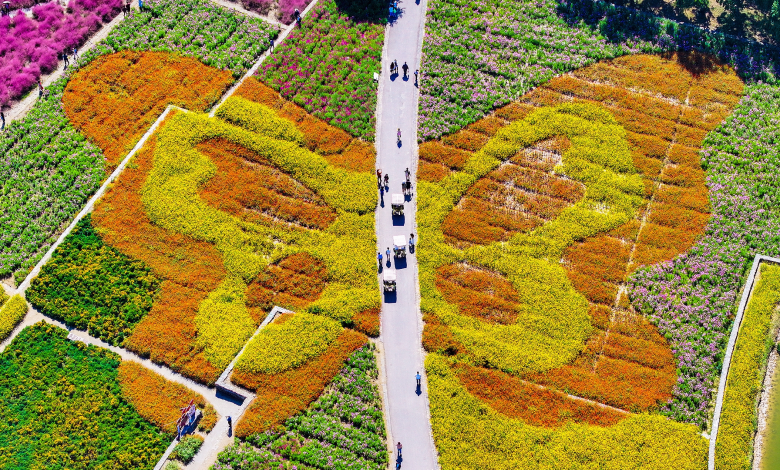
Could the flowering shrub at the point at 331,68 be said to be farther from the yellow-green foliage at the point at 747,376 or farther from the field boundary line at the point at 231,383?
the yellow-green foliage at the point at 747,376

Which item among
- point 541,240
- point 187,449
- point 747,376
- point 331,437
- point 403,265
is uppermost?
point 541,240

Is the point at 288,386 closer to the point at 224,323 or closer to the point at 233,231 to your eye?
the point at 224,323

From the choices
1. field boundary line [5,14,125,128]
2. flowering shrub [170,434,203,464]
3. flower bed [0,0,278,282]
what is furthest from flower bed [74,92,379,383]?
field boundary line [5,14,125,128]

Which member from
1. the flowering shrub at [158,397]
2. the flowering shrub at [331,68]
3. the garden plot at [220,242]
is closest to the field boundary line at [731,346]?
the garden plot at [220,242]

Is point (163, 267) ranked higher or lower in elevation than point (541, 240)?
lower

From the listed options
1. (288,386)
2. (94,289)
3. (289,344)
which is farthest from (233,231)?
(288,386)

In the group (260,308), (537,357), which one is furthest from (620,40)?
(260,308)
